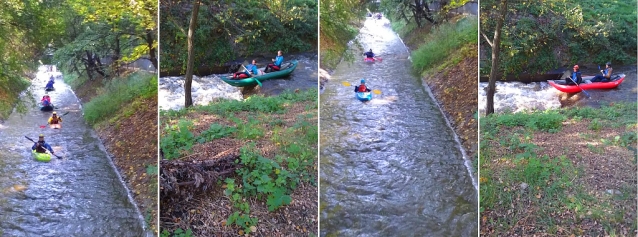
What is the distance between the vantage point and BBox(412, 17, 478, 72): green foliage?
A: 300 cm

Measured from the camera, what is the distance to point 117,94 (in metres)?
2.85

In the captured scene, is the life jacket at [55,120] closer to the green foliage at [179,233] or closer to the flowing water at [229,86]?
the flowing water at [229,86]

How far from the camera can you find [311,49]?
9.37ft

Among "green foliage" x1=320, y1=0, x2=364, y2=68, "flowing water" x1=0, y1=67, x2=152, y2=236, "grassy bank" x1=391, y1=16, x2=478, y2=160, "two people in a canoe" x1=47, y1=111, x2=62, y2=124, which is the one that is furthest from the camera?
"grassy bank" x1=391, y1=16, x2=478, y2=160

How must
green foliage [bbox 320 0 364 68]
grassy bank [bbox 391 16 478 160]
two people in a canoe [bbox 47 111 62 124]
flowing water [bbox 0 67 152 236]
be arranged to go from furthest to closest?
grassy bank [bbox 391 16 478 160], green foliage [bbox 320 0 364 68], two people in a canoe [bbox 47 111 62 124], flowing water [bbox 0 67 152 236]

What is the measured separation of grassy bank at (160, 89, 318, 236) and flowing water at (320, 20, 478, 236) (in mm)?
139

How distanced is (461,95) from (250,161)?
5.16 feet

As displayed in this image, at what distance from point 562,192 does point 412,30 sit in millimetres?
1478

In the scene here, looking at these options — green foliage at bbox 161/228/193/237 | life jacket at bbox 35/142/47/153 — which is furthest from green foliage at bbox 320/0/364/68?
life jacket at bbox 35/142/47/153

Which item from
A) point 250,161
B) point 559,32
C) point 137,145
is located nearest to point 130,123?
point 137,145

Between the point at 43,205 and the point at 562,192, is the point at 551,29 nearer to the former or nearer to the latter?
the point at 562,192

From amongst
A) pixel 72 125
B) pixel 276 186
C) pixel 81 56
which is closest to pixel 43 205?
pixel 72 125

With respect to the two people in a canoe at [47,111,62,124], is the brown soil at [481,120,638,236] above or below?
below

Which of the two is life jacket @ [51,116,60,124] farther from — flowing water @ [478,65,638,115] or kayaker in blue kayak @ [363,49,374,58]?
flowing water @ [478,65,638,115]
